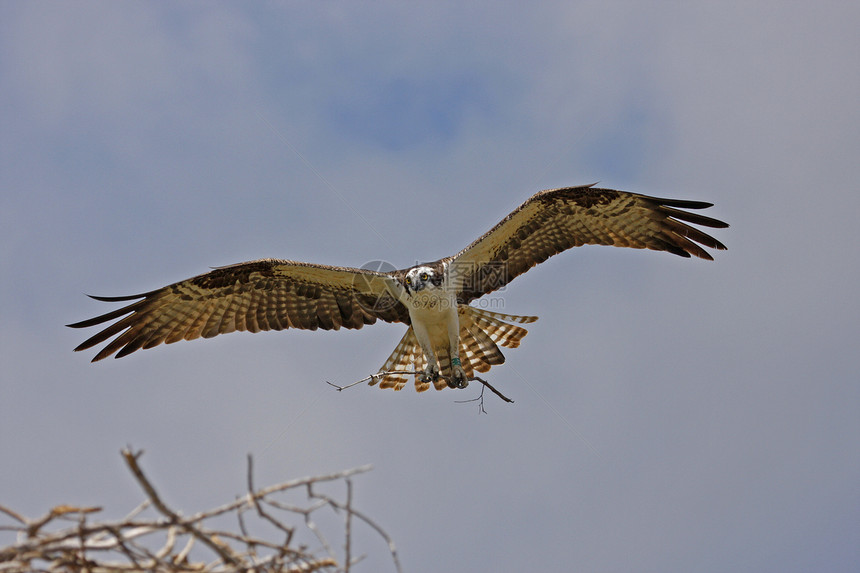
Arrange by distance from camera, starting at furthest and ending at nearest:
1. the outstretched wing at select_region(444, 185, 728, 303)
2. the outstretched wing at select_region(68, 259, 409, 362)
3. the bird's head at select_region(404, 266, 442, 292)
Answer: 1. the outstretched wing at select_region(68, 259, 409, 362)
2. the outstretched wing at select_region(444, 185, 728, 303)
3. the bird's head at select_region(404, 266, 442, 292)

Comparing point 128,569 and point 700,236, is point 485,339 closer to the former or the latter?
point 700,236

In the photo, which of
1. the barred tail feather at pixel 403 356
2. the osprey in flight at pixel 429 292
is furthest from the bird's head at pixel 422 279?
the barred tail feather at pixel 403 356

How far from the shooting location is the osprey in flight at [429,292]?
9.05 m

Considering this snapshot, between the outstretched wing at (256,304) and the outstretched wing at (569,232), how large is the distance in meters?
1.00

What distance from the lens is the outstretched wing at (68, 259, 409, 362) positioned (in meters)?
9.38

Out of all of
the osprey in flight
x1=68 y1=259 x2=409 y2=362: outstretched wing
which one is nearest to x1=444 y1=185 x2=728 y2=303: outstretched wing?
the osprey in flight

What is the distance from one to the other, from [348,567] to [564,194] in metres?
5.71

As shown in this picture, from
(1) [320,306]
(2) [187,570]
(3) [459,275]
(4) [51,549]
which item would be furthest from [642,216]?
(4) [51,549]

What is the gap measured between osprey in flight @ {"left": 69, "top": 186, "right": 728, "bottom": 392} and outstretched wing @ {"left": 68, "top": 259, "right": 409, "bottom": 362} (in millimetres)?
12

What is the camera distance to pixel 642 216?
9.31 metres

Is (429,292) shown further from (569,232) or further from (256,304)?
(256,304)

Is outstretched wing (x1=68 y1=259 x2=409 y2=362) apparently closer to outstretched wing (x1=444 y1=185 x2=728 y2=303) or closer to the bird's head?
the bird's head

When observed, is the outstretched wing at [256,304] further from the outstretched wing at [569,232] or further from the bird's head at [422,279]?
the outstretched wing at [569,232]

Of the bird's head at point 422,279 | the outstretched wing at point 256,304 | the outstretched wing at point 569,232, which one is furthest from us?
the outstretched wing at point 256,304
